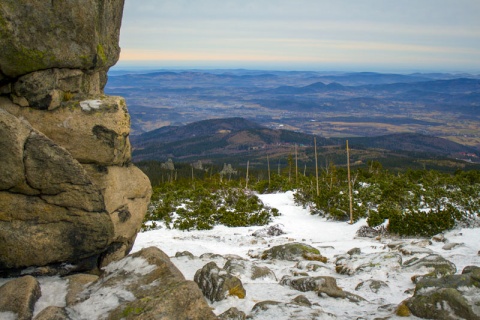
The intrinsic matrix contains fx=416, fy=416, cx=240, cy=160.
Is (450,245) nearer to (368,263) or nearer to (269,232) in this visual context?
(368,263)

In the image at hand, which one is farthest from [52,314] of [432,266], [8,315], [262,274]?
[432,266]

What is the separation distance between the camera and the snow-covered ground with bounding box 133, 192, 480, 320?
37.8 ft

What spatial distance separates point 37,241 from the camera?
10406mm

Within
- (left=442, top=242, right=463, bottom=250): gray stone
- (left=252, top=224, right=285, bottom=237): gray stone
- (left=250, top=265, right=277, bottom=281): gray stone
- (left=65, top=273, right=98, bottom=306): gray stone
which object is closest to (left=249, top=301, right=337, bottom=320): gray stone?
(left=250, top=265, right=277, bottom=281): gray stone

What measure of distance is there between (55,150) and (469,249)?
53.1 ft

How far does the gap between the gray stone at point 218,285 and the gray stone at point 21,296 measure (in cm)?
429

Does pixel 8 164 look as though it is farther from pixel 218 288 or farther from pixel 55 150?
pixel 218 288

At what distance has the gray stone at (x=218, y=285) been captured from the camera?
453 inches

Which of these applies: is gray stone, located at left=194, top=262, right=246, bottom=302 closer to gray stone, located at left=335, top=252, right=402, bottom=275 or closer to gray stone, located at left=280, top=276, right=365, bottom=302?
gray stone, located at left=280, top=276, right=365, bottom=302

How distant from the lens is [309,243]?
71.7ft

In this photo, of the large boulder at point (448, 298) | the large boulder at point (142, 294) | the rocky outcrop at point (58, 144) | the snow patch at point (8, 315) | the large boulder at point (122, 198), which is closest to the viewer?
the large boulder at point (142, 294)

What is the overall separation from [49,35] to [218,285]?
8129 mm

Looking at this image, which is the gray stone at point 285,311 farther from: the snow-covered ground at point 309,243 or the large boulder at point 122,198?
the large boulder at point 122,198

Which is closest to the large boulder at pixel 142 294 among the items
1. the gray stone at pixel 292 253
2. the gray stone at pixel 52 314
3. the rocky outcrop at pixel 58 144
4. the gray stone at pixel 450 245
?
the gray stone at pixel 52 314
